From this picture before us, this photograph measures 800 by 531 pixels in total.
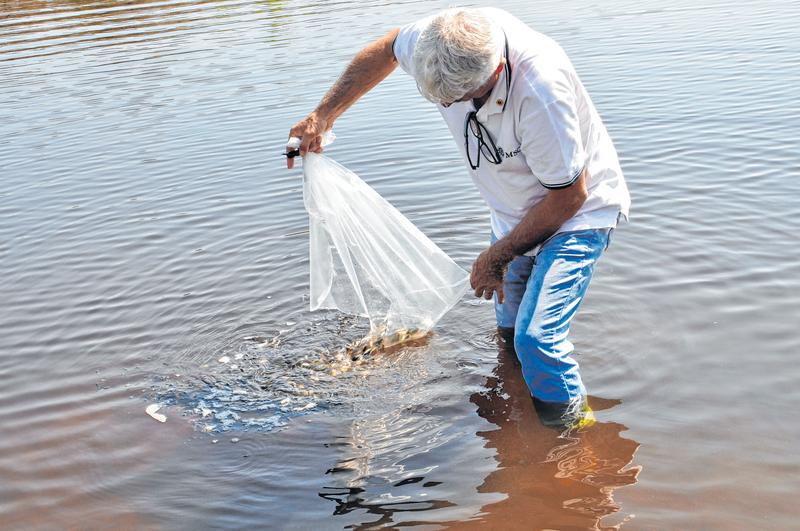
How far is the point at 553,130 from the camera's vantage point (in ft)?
9.66

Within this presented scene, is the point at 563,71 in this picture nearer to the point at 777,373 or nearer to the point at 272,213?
the point at 777,373

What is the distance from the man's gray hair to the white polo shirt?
124mm

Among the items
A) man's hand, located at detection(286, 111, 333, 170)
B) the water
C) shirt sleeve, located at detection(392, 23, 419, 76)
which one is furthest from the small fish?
shirt sleeve, located at detection(392, 23, 419, 76)

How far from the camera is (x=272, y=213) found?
6.70 meters

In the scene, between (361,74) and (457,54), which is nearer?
(457,54)

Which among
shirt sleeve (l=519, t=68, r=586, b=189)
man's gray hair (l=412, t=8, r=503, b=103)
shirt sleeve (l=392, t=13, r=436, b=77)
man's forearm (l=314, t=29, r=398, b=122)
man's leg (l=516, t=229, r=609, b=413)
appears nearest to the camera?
man's gray hair (l=412, t=8, r=503, b=103)

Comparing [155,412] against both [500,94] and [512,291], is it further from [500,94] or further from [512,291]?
[500,94]

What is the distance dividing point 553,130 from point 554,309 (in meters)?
0.72

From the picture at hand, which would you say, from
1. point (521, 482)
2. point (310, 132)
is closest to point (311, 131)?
point (310, 132)

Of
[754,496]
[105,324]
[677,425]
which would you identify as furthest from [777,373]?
[105,324]

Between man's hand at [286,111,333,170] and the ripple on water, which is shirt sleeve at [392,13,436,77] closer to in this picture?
man's hand at [286,111,333,170]

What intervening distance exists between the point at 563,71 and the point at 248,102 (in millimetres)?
7766

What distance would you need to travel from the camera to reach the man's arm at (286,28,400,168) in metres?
3.82

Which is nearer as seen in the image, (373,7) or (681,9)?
(681,9)
